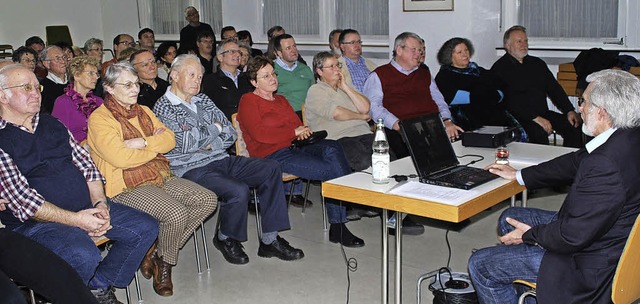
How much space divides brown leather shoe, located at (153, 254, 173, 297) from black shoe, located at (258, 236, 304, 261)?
64 cm

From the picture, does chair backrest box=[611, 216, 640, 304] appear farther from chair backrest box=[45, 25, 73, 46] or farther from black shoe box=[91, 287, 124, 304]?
chair backrest box=[45, 25, 73, 46]

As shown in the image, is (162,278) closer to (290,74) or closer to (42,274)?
(42,274)

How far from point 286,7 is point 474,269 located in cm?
723

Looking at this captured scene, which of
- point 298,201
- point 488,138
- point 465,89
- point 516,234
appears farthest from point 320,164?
point 516,234

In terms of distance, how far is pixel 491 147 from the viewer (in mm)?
3783

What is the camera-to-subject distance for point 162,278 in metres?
Result: 3.71

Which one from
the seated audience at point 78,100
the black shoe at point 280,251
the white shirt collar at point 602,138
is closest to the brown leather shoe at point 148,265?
the black shoe at point 280,251

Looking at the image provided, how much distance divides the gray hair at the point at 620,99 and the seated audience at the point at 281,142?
6.97 ft

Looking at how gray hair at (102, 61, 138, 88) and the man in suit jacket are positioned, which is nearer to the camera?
the man in suit jacket

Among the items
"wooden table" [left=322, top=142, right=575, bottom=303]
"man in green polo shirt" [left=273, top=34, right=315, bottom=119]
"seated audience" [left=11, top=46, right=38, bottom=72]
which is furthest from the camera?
"seated audience" [left=11, top=46, right=38, bottom=72]

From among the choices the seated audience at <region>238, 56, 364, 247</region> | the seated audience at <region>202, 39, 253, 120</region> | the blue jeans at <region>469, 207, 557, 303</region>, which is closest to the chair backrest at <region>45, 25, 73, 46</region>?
the seated audience at <region>202, 39, 253, 120</region>

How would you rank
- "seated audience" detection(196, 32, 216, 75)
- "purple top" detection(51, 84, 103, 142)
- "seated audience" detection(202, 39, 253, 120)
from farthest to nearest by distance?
"seated audience" detection(196, 32, 216, 75) → "seated audience" detection(202, 39, 253, 120) → "purple top" detection(51, 84, 103, 142)

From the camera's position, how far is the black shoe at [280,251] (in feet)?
13.5

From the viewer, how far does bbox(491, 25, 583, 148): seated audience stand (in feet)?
18.1
